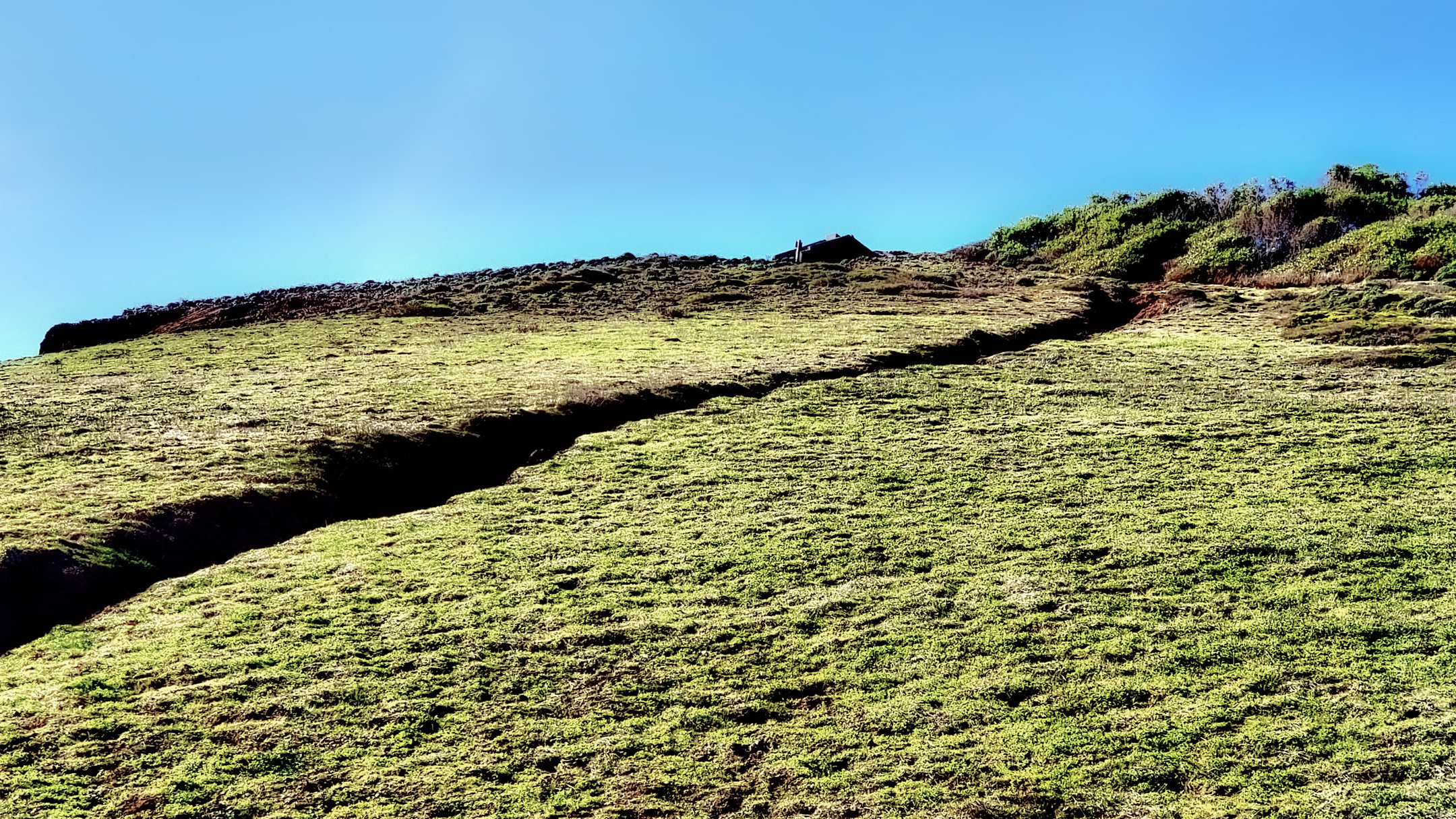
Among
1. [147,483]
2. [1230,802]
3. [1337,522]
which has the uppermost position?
[147,483]

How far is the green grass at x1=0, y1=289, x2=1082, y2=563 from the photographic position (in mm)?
21422

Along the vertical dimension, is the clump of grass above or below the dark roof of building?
below

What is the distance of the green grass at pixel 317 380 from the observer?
2142cm

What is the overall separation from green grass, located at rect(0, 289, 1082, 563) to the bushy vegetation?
35.1 feet

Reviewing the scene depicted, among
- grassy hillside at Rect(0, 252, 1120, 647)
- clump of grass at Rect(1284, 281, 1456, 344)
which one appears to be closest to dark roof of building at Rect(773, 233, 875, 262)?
grassy hillside at Rect(0, 252, 1120, 647)

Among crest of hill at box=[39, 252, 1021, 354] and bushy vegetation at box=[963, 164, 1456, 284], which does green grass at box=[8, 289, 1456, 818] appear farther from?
bushy vegetation at box=[963, 164, 1456, 284]

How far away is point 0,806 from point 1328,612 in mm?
14807

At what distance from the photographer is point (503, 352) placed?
121ft

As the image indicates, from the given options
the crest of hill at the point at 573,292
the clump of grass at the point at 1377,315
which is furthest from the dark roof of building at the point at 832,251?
the clump of grass at the point at 1377,315

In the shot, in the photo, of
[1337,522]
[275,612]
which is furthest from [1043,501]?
[275,612]

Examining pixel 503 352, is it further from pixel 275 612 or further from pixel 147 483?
pixel 275 612

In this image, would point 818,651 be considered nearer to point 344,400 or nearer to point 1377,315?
point 344,400

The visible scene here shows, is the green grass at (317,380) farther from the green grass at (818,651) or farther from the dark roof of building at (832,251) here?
the dark roof of building at (832,251)

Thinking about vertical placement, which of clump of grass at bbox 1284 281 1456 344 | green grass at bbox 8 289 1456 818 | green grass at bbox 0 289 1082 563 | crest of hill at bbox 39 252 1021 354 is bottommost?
green grass at bbox 8 289 1456 818
